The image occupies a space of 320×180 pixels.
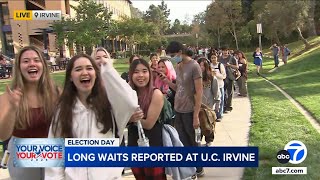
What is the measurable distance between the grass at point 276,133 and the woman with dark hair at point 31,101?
9.10ft

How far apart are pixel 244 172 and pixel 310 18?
30.2 meters

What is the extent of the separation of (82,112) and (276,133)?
4.90m

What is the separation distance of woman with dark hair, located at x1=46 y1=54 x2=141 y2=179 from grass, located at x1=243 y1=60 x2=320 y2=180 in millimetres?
2682

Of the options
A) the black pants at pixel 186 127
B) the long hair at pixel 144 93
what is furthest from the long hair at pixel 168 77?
the long hair at pixel 144 93

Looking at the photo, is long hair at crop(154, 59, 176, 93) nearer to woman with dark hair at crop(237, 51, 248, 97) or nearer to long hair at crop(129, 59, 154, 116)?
long hair at crop(129, 59, 154, 116)

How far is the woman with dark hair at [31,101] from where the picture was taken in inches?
106

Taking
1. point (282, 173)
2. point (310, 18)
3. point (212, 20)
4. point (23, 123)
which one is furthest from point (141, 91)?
point (212, 20)

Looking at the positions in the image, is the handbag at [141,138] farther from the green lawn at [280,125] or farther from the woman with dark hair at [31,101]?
the green lawn at [280,125]

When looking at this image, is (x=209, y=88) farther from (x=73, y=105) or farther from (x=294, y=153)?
(x=73, y=105)

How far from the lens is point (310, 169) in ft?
15.2

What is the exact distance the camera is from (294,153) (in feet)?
13.8

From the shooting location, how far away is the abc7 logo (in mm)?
4223

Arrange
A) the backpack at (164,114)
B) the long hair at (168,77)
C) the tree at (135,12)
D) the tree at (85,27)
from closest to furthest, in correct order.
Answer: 1. the backpack at (164,114)
2. the long hair at (168,77)
3. the tree at (85,27)
4. the tree at (135,12)

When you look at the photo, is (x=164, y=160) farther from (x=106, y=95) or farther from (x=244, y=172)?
(x=244, y=172)
